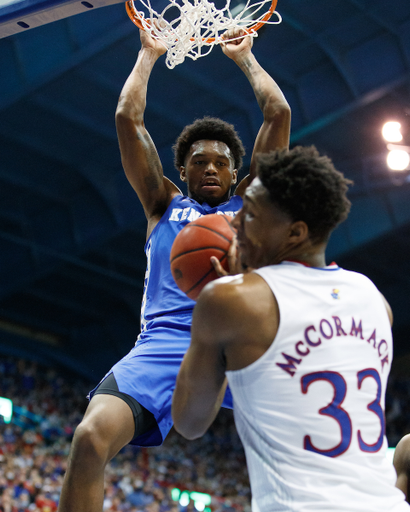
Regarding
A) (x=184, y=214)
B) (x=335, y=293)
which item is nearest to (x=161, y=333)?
(x=184, y=214)

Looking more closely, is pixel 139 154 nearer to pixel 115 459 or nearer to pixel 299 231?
pixel 299 231

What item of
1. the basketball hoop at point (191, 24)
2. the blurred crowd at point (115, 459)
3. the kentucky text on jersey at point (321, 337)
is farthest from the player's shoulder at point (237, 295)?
the blurred crowd at point (115, 459)

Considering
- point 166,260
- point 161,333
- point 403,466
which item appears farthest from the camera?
point 166,260

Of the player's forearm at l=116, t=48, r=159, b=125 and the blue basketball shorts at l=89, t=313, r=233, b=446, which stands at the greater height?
the player's forearm at l=116, t=48, r=159, b=125

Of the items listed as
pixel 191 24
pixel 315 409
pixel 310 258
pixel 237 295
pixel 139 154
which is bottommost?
pixel 315 409

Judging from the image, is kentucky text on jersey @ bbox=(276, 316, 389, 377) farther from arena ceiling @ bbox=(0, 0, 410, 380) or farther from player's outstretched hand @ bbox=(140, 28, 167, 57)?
arena ceiling @ bbox=(0, 0, 410, 380)

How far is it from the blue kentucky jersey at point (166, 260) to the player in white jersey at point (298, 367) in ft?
4.32

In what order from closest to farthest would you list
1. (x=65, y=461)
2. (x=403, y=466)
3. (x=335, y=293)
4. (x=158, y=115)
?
(x=335, y=293), (x=403, y=466), (x=158, y=115), (x=65, y=461)

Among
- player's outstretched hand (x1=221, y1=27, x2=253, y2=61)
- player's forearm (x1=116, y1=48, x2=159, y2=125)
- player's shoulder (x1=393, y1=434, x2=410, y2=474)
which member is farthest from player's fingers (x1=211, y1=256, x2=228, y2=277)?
player's outstretched hand (x1=221, y1=27, x2=253, y2=61)

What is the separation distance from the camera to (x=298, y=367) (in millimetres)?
1746

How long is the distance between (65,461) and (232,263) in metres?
13.4

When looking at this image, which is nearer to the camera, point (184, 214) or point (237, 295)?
point (237, 295)

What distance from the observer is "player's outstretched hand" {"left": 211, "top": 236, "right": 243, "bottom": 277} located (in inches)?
85.5

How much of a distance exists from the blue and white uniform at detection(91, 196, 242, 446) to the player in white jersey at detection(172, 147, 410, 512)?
96cm
